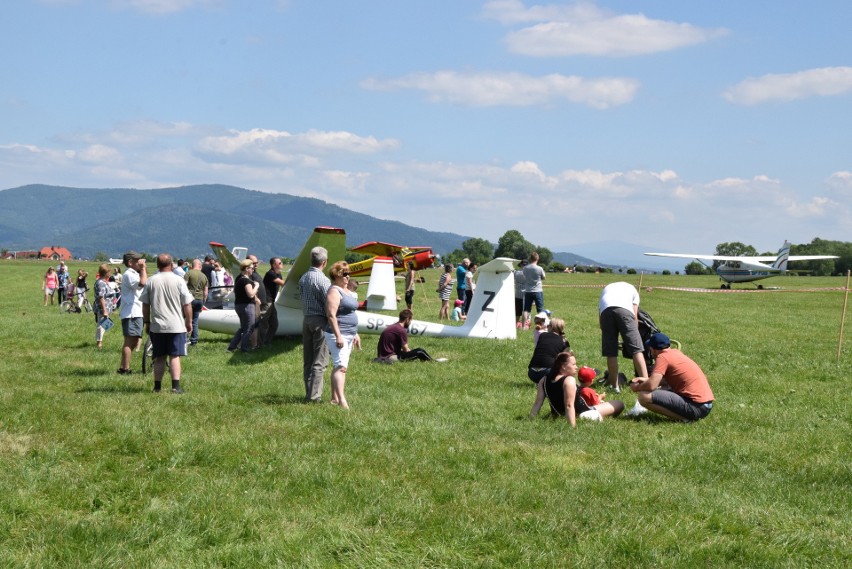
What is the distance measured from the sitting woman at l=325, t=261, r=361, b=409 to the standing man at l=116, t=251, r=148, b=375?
347 centimetres

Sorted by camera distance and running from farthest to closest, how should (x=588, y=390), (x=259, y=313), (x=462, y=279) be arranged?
(x=462, y=279)
(x=259, y=313)
(x=588, y=390)

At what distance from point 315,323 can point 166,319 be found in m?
1.82

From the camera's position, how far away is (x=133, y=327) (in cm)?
1056

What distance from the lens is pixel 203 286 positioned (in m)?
15.1

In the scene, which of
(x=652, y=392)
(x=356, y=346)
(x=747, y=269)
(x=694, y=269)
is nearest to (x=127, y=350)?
(x=356, y=346)

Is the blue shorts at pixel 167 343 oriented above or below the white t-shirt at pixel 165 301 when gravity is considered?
below

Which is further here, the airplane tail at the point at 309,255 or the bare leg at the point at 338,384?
the airplane tail at the point at 309,255

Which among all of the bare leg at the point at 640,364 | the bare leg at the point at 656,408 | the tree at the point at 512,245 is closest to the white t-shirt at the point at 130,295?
the bare leg at the point at 640,364

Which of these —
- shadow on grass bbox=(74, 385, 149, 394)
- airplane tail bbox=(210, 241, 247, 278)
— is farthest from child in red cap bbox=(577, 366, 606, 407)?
airplane tail bbox=(210, 241, 247, 278)

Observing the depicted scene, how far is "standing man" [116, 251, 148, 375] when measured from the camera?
1056 cm

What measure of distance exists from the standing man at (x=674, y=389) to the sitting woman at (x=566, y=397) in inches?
16.6

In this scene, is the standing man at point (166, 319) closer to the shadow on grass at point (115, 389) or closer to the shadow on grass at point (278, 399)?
the shadow on grass at point (115, 389)

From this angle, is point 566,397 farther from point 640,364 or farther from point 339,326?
point 339,326

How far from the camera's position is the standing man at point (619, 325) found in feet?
31.4
